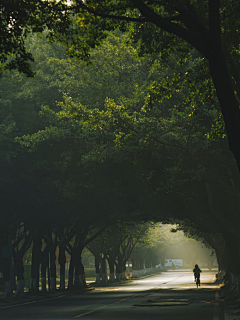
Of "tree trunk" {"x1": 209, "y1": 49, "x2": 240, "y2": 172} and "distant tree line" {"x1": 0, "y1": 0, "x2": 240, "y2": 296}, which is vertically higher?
"distant tree line" {"x1": 0, "y1": 0, "x2": 240, "y2": 296}

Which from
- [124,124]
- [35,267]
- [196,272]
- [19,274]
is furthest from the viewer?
[196,272]

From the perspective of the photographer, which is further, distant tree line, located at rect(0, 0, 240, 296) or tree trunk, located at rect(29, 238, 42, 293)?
tree trunk, located at rect(29, 238, 42, 293)

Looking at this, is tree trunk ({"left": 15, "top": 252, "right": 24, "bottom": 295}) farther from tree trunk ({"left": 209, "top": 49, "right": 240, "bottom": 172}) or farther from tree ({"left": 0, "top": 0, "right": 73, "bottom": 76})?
tree trunk ({"left": 209, "top": 49, "right": 240, "bottom": 172})

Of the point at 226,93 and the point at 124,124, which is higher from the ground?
the point at 124,124

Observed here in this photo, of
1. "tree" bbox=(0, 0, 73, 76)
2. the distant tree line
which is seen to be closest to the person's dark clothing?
the distant tree line

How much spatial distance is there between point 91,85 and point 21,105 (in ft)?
17.6

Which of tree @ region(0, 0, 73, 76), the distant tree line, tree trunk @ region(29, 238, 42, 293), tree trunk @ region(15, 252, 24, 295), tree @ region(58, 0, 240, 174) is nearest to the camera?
tree @ region(58, 0, 240, 174)

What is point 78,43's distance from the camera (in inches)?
452

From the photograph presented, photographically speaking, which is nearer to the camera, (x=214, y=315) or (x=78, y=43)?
(x=78, y=43)

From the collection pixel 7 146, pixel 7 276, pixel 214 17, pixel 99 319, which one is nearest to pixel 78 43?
pixel 214 17

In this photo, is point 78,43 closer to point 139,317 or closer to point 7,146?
point 139,317

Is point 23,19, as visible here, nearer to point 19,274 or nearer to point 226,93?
point 226,93

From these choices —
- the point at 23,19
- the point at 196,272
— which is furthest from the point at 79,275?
the point at 23,19

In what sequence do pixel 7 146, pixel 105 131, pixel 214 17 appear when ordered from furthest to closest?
pixel 7 146, pixel 105 131, pixel 214 17
